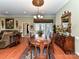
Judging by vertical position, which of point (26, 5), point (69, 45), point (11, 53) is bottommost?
point (11, 53)

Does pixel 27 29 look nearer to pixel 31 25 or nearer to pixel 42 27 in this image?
pixel 31 25

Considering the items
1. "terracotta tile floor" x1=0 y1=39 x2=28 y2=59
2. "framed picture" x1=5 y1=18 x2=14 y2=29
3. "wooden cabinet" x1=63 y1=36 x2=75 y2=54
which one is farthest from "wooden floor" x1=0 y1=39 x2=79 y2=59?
"framed picture" x1=5 y1=18 x2=14 y2=29

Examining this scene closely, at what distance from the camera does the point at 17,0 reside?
817 centimetres

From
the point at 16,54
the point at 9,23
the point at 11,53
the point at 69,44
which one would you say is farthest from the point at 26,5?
the point at 9,23

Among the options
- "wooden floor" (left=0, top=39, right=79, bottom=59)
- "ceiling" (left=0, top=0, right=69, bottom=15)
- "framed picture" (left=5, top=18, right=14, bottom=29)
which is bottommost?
"wooden floor" (left=0, top=39, right=79, bottom=59)

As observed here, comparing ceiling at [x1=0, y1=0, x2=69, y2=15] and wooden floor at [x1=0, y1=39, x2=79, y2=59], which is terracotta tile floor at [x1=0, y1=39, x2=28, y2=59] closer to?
wooden floor at [x1=0, y1=39, x2=79, y2=59]

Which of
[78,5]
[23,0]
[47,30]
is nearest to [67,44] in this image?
[78,5]

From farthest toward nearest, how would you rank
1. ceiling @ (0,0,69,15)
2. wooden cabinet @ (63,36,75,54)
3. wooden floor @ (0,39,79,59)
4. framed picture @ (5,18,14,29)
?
1. framed picture @ (5,18,14,29)
2. ceiling @ (0,0,69,15)
3. wooden cabinet @ (63,36,75,54)
4. wooden floor @ (0,39,79,59)

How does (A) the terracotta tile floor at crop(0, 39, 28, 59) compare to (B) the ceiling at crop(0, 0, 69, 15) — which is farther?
(B) the ceiling at crop(0, 0, 69, 15)

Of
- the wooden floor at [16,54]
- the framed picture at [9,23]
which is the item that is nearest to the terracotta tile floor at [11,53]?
the wooden floor at [16,54]

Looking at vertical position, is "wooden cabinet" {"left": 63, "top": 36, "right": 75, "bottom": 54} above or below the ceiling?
below

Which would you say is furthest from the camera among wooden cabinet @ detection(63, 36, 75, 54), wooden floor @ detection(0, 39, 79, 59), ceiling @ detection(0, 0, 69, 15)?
ceiling @ detection(0, 0, 69, 15)

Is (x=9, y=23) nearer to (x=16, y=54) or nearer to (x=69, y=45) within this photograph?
(x=16, y=54)

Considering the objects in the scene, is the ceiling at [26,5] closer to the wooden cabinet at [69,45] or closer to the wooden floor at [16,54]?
the wooden cabinet at [69,45]
